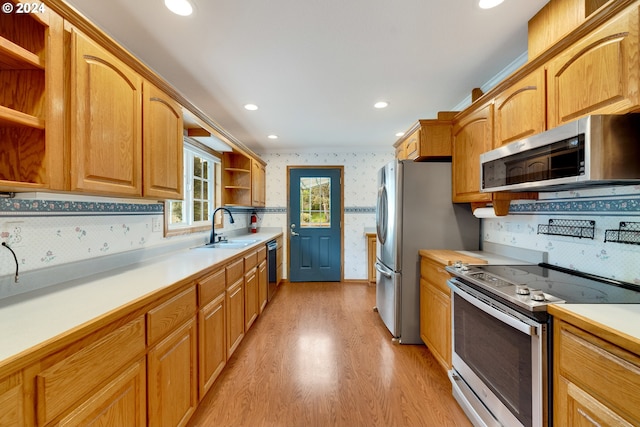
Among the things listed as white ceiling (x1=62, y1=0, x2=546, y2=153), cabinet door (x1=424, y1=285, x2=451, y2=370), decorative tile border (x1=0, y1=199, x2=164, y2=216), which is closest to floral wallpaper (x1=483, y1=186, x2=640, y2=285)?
cabinet door (x1=424, y1=285, x2=451, y2=370)

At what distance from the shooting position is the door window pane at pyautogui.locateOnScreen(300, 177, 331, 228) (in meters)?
4.70

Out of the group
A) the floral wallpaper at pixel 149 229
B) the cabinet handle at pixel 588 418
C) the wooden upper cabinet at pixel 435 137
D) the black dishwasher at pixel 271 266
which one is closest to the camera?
the cabinet handle at pixel 588 418

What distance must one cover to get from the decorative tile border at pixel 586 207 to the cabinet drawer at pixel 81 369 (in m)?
2.29

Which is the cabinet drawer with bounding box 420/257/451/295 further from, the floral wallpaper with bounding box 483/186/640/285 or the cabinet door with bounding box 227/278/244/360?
the cabinet door with bounding box 227/278/244/360

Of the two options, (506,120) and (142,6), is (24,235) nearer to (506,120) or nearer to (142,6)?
(142,6)

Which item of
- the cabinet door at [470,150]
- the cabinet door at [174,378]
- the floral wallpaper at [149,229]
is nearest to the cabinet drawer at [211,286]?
the cabinet door at [174,378]

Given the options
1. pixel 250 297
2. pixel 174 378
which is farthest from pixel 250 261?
pixel 174 378

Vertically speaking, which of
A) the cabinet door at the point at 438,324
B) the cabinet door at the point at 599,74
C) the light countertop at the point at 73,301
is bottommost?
the cabinet door at the point at 438,324

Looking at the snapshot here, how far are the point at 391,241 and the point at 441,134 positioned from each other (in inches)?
42.5

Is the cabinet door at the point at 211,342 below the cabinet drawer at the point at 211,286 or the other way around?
below

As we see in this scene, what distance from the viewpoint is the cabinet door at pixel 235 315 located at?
6.83 feet

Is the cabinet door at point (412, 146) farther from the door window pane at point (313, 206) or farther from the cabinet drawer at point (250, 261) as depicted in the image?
the door window pane at point (313, 206)

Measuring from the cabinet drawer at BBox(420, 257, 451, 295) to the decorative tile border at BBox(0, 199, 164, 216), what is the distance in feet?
7.48

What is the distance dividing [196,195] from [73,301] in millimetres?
2152
